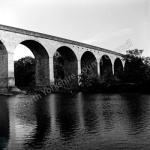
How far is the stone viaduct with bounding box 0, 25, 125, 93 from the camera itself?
85.7 feet

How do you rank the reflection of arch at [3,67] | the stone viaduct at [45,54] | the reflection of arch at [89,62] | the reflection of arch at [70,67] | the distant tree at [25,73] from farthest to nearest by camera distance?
the distant tree at [25,73]
the reflection of arch at [89,62]
the reflection of arch at [70,67]
the stone viaduct at [45,54]
the reflection of arch at [3,67]

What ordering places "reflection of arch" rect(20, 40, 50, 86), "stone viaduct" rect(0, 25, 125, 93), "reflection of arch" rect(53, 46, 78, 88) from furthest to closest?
"reflection of arch" rect(53, 46, 78, 88), "reflection of arch" rect(20, 40, 50, 86), "stone viaduct" rect(0, 25, 125, 93)

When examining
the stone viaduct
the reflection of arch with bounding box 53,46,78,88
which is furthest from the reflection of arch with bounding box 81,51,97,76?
the reflection of arch with bounding box 53,46,78,88

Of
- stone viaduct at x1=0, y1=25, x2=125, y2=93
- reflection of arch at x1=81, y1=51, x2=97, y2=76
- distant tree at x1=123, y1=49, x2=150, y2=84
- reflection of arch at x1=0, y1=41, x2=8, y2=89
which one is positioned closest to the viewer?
reflection of arch at x1=0, y1=41, x2=8, y2=89

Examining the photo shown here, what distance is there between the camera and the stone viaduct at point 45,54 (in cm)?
2611

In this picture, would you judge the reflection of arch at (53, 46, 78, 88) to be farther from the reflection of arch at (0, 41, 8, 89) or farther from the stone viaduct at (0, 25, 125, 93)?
the reflection of arch at (0, 41, 8, 89)

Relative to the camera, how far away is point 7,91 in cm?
2548

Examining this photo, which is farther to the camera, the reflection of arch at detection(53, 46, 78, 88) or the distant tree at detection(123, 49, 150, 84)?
the reflection of arch at detection(53, 46, 78, 88)

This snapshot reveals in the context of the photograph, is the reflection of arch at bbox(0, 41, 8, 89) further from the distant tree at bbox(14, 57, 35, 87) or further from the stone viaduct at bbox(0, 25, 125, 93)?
the distant tree at bbox(14, 57, 35, 87)

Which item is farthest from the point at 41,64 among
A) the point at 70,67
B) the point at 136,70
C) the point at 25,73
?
the point at 25,73

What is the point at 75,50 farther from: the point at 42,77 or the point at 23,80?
the point at 23,80

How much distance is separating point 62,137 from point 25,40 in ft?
79.3

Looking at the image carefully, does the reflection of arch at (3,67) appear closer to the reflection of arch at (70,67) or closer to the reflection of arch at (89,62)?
the reflection of arch at (70,67)

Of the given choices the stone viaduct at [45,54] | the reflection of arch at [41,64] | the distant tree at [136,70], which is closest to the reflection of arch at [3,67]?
the stone viaduct at [45,54]
